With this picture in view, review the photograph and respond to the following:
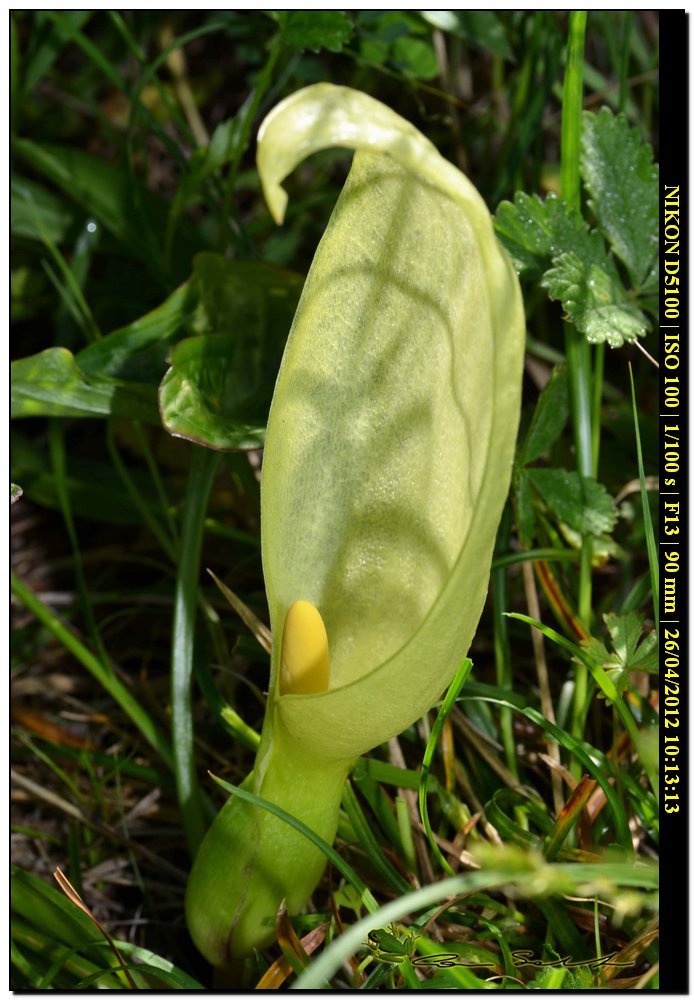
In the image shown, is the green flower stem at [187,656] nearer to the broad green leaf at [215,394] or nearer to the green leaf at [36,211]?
the broad green leaf at [215,394]

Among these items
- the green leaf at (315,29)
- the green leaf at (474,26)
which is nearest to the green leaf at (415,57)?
the green leaf at (474,26)

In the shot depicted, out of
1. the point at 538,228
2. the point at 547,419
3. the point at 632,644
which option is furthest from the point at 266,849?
the point at 538,228

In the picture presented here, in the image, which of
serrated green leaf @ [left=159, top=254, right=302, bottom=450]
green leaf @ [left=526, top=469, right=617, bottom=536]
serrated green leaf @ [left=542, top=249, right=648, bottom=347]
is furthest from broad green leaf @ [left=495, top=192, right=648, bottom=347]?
serrated green leaf @ [left=159, top=254, right=302, bottom=450]

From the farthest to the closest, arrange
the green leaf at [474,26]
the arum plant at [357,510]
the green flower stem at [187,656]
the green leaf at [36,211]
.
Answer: the green leaf at [36,211]
the green leaf at [474,26]
the green flower stem at [187,656]
the arum plant at [357,510]

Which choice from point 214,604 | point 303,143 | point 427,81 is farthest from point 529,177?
point 303,143

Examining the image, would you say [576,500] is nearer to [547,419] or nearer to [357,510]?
[547,419]

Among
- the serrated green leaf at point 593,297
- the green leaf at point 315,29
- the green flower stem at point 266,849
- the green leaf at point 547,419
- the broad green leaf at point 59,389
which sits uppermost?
the green leaf at point 315,29
